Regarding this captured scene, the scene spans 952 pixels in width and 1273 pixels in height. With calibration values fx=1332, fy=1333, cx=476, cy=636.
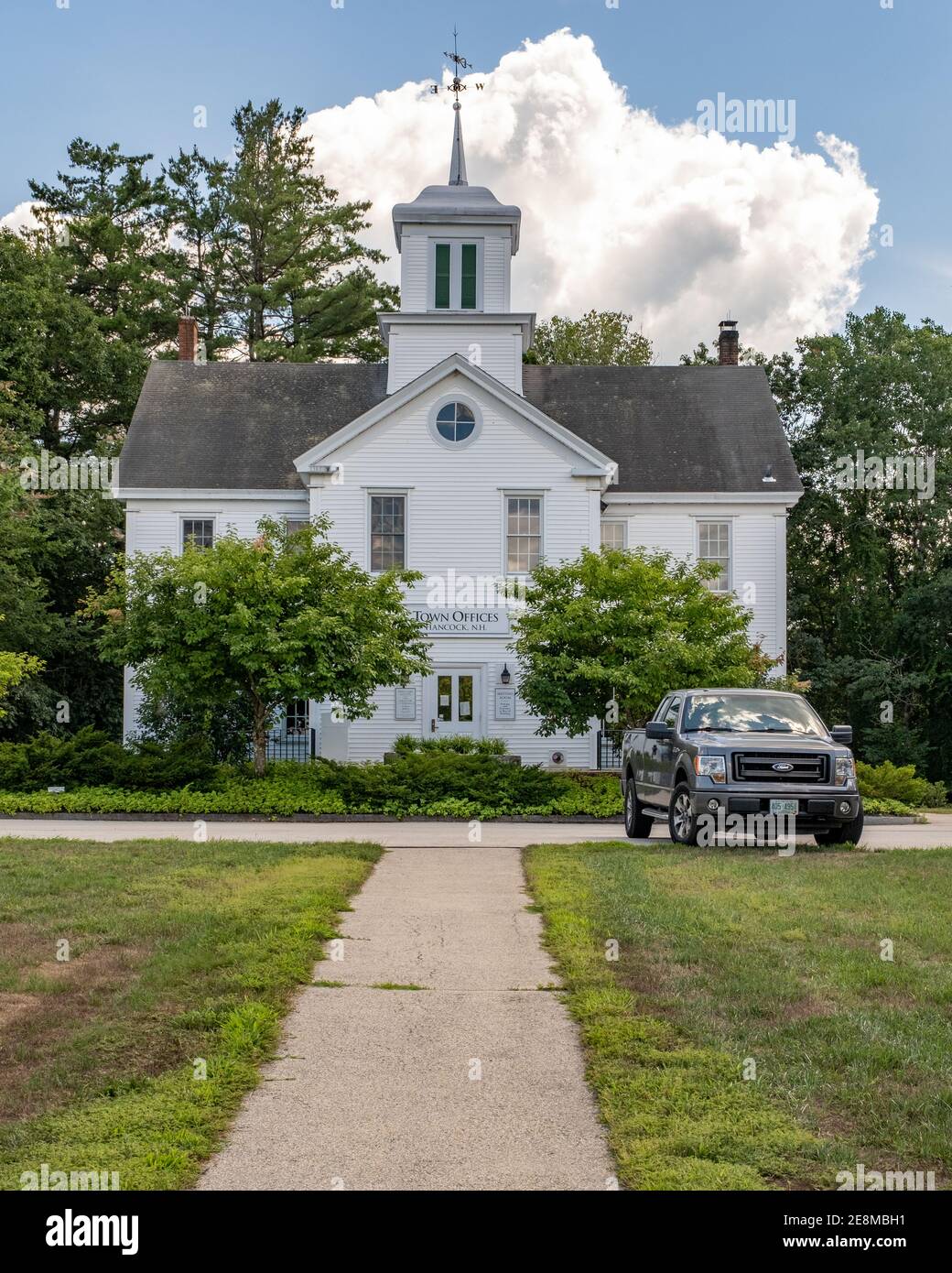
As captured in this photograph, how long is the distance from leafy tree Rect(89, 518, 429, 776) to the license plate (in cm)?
1002

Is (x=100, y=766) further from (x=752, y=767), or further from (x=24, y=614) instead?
(x=752, y=767)

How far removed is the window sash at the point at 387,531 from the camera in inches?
1226

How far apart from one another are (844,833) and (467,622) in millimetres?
16044

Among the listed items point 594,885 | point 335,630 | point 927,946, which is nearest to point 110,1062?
point 927,946

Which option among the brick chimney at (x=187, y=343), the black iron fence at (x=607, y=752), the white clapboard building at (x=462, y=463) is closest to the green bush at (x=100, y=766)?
the white clapboard building at (x=462, y=463)

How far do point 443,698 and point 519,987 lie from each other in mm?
23070

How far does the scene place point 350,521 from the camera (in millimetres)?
30938

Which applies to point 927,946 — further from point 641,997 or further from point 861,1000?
point 641,997

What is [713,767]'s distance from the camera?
48.3ft

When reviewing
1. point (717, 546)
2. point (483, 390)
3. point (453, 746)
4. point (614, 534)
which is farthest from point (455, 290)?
point (453, 746)

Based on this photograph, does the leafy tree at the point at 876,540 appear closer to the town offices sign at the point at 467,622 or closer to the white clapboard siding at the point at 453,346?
the white clapboard siding at the point at 453,346

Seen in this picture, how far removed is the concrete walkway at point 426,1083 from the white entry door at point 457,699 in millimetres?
21033

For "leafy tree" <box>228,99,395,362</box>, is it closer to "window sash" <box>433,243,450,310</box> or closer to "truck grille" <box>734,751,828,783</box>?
"window sash" <box>433,243,450,310</box>
